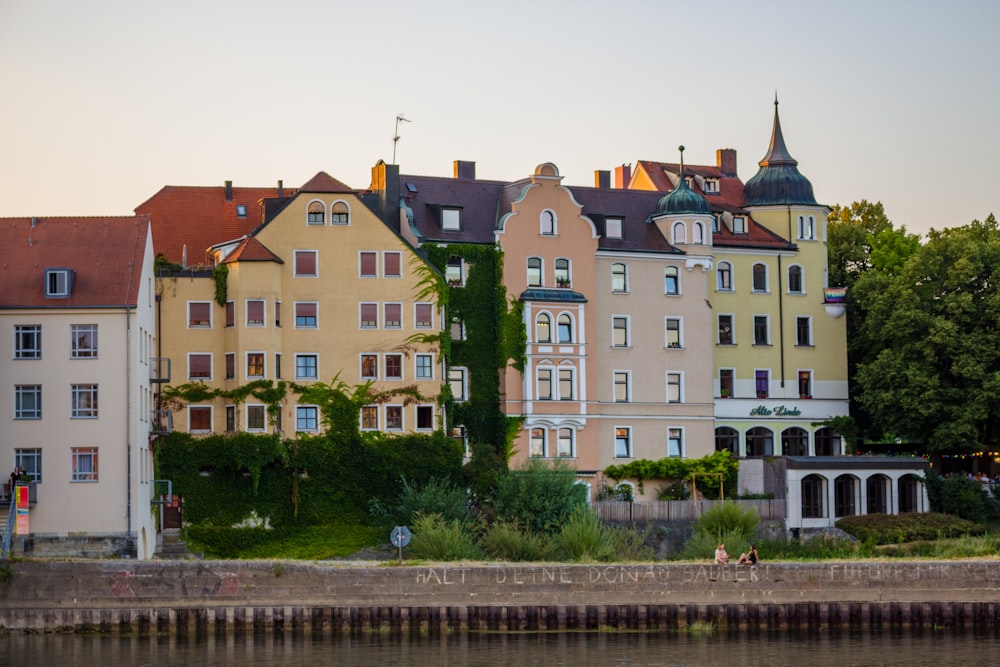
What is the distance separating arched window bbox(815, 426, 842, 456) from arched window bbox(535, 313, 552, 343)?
55.5 feet

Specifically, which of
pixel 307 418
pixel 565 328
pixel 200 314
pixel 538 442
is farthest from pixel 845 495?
pixel 200 314

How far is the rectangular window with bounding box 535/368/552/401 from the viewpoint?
90625mm

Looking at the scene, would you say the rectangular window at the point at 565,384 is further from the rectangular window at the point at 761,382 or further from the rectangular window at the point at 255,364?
the rectangular window at the point at 255,364

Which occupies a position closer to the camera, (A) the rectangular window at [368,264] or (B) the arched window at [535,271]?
(A) the rectangular window at [368,264]

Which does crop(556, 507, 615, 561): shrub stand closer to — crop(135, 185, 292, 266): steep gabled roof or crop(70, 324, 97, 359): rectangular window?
crop(70, 324, 97, 359): rectangular window

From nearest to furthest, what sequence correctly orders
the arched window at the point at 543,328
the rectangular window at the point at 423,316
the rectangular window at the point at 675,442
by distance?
1. the rectangular window at the point at 423,316
2. the arched window at the point at 543,328
3. the rectangular window at the point at 675,442

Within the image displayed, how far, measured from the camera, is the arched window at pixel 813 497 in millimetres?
90438

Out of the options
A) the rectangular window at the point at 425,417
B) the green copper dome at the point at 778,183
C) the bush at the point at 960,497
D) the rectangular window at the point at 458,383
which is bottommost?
the bush at the point at 960,497

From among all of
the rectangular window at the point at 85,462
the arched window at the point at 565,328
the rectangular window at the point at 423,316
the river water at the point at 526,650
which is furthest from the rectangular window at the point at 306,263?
the river water at the point at 526,650

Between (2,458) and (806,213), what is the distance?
147ft

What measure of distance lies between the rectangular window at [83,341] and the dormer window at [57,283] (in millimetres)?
1464

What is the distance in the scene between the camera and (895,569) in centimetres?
6600

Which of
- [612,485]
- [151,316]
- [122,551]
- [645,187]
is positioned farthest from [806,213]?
[122,551]

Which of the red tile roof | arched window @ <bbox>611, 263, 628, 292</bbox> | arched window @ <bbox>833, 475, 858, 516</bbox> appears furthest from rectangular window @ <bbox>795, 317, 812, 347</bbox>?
the red tile roof
